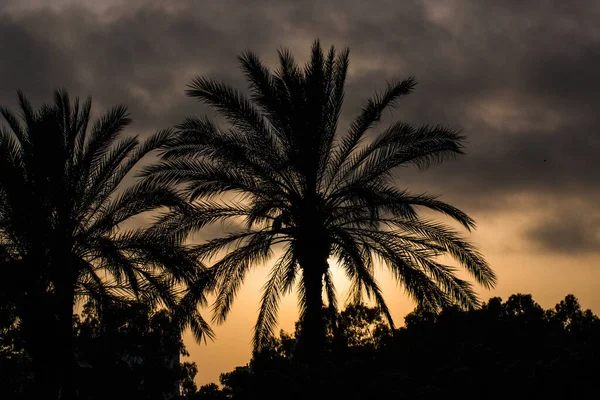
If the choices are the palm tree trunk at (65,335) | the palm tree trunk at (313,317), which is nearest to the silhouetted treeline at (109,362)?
the palm tree trunk at (65,335)

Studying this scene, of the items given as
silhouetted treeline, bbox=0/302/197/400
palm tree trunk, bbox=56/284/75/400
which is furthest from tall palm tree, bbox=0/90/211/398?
silhouetted treeline, bbox=0/302/197/400

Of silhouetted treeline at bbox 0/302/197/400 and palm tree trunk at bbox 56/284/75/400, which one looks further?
Result: silhouetted treeline at bbox 0/302/197/400

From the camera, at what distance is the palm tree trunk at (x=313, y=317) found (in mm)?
16906

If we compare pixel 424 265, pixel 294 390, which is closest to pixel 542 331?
pixel 424 265

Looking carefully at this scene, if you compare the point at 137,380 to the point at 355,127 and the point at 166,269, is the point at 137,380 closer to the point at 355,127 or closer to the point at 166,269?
the point at 166,269

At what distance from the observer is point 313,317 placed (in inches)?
674

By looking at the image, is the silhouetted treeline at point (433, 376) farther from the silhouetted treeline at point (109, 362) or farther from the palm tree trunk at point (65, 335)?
the silhouetted treeline at point (109, 362)

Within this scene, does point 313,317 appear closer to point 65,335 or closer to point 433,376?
point 433,376

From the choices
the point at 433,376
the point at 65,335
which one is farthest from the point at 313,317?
the point at 65,335

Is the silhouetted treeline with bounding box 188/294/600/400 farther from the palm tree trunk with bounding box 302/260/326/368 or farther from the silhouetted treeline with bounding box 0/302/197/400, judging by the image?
the silhouetted treeline with bounding box 0/302/197/400

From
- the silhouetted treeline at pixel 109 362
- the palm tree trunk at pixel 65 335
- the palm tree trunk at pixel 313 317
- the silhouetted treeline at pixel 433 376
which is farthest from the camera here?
the silhouetted treeline at pixel 109 362

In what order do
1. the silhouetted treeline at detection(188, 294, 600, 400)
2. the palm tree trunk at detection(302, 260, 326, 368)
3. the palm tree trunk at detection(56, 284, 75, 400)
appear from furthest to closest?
the palm tree trunk at detection(56, 284, 75, 400) → the palm tree trunk at detection(302, 260, 326, 368) → the silhouetted treeline at detection(188, 294, 600, 400)

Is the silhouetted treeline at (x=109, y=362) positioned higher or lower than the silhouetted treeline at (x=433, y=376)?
higher

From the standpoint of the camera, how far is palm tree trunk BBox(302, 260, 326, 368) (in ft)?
55.5
